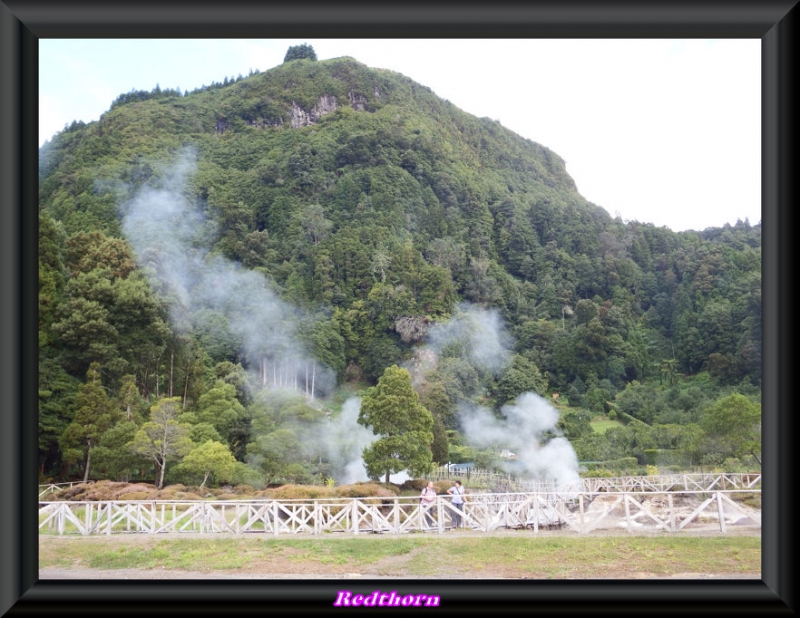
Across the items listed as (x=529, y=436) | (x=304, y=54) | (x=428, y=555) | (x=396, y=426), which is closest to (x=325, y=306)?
(x=396, y=426)

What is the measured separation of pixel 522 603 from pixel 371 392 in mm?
5963

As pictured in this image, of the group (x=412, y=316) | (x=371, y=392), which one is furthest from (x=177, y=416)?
(x=412, y=316)

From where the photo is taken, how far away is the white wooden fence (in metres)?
7.59

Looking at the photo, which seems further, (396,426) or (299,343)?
(299,343)

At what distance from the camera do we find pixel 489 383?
11109 mm

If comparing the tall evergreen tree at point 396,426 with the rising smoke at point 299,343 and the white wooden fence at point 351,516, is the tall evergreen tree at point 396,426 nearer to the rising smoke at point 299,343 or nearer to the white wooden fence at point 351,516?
the rising smoke at point 299,343

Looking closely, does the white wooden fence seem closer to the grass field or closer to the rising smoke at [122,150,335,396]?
the grass field

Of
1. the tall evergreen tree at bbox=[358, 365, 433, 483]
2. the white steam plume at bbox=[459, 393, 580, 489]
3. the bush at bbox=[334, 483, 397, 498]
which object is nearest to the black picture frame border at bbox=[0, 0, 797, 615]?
the bush at bbox=[334, 483, 397, 498]

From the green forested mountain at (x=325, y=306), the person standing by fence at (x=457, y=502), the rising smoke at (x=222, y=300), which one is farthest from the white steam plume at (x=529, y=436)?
the rising smoke at (x=222, y=300)

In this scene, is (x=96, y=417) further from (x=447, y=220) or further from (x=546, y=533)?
(x=447, y=220)

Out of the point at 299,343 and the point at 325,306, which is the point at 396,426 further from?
the point at 325,306

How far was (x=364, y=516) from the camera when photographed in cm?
790
